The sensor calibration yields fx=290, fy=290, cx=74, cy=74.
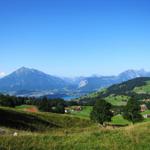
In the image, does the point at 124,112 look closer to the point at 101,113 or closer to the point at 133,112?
the point at 133,112

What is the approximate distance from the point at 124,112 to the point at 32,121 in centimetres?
5712

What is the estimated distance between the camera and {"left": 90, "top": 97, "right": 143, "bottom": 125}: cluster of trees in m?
95.1

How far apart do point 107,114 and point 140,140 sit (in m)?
82.9

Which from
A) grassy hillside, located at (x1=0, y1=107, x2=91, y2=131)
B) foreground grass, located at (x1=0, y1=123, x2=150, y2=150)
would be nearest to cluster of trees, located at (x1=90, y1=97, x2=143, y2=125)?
grassy hillside, located at (x1=0, y1=107, x2=91, y2=131)

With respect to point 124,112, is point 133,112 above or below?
above

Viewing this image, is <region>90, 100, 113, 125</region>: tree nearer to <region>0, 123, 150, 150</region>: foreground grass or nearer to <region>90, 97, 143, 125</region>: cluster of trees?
<region>90, 97, 143, 125</region>: cluster of trees

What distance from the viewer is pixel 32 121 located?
45.8m

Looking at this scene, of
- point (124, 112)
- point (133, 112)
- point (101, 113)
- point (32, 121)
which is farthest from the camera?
point (124, 112)

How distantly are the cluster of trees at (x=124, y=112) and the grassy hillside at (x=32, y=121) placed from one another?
3688 centimetres

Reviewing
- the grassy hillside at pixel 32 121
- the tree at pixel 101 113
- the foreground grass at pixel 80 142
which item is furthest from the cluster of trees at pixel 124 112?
the foreground grass at pixel 80 142

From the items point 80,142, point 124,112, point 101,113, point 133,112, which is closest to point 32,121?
point 80,142

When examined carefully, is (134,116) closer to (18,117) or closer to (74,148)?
(18,117)

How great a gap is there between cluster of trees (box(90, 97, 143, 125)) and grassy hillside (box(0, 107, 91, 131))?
36876mm

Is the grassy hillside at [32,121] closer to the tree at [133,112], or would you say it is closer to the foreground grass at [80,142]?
the foreground grass at [80,142]
